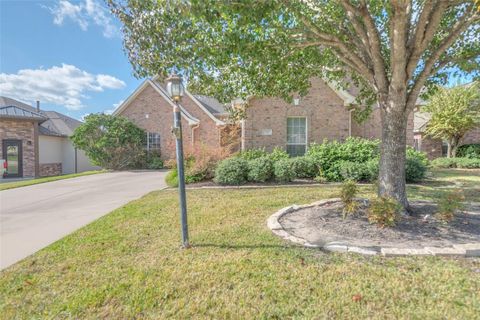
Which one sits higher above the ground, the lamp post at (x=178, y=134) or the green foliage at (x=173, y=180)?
the lamp post at (x=178, y=134)

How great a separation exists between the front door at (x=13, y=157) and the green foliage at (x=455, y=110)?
26965mm

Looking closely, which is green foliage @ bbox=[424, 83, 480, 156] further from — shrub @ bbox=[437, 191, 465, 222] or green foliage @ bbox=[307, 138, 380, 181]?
shrub @ bbox=[437, 191, 465, 222]

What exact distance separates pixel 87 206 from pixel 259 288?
19.7 ft

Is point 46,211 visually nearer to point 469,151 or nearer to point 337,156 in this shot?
point 337,156

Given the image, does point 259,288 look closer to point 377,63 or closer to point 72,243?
point 72,243

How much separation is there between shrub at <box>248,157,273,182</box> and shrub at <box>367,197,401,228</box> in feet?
16.4

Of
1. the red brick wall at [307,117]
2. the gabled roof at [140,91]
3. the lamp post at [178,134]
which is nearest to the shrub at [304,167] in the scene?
the red brick wall at [307,117]

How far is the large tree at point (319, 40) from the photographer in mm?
4082

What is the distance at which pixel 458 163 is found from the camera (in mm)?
16016

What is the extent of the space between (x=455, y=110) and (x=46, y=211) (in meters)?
21.8

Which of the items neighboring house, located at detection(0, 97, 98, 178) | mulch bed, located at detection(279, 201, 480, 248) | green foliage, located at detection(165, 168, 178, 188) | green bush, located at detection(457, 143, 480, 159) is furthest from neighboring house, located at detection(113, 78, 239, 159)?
green bush, located at detection(457, 143, 480, 159)

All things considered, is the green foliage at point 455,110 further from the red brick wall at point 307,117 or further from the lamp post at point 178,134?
the lamp post at point 178,134

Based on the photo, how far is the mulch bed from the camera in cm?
382

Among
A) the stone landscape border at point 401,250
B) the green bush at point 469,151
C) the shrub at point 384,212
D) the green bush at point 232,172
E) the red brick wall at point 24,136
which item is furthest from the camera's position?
the green bush at point 469,151
